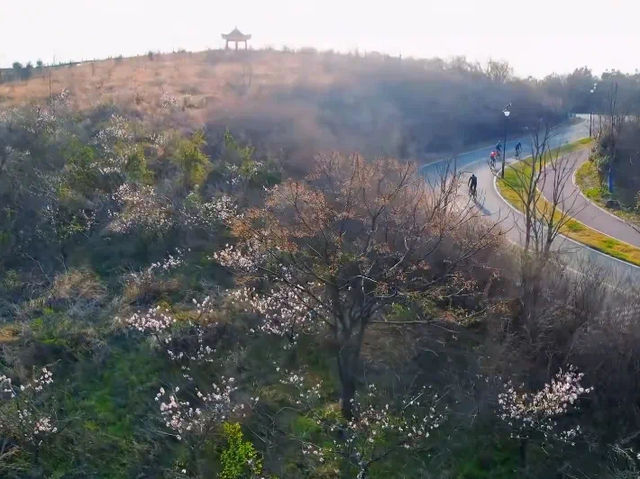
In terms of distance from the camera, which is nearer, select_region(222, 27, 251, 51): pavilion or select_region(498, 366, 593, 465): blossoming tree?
select_region(498, 366, 593, 465): blossoming tree

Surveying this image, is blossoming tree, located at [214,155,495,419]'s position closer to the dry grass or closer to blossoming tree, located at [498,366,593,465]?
blossoming tree, located at [498,366,593,465]

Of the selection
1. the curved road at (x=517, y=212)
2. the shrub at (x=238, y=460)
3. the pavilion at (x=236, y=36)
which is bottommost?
the shrub at (x=238, y=460)

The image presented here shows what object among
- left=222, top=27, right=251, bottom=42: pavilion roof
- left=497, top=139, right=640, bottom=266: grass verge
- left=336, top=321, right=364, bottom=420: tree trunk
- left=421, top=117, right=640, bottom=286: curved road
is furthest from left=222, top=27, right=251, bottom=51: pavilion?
left=336, top=321, right=364, bottom=420: tree trunk

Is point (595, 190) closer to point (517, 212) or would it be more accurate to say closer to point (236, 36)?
point (517, 212)

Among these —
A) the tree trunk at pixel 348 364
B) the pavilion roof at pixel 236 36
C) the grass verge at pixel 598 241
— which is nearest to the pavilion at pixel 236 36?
the pavilion roof at pixel 236 36

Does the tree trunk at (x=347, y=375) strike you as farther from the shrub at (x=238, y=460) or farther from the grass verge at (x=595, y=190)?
the grass verge at (x=595, y=190)

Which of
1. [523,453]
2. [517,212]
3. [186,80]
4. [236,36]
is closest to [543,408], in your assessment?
[523,453]
